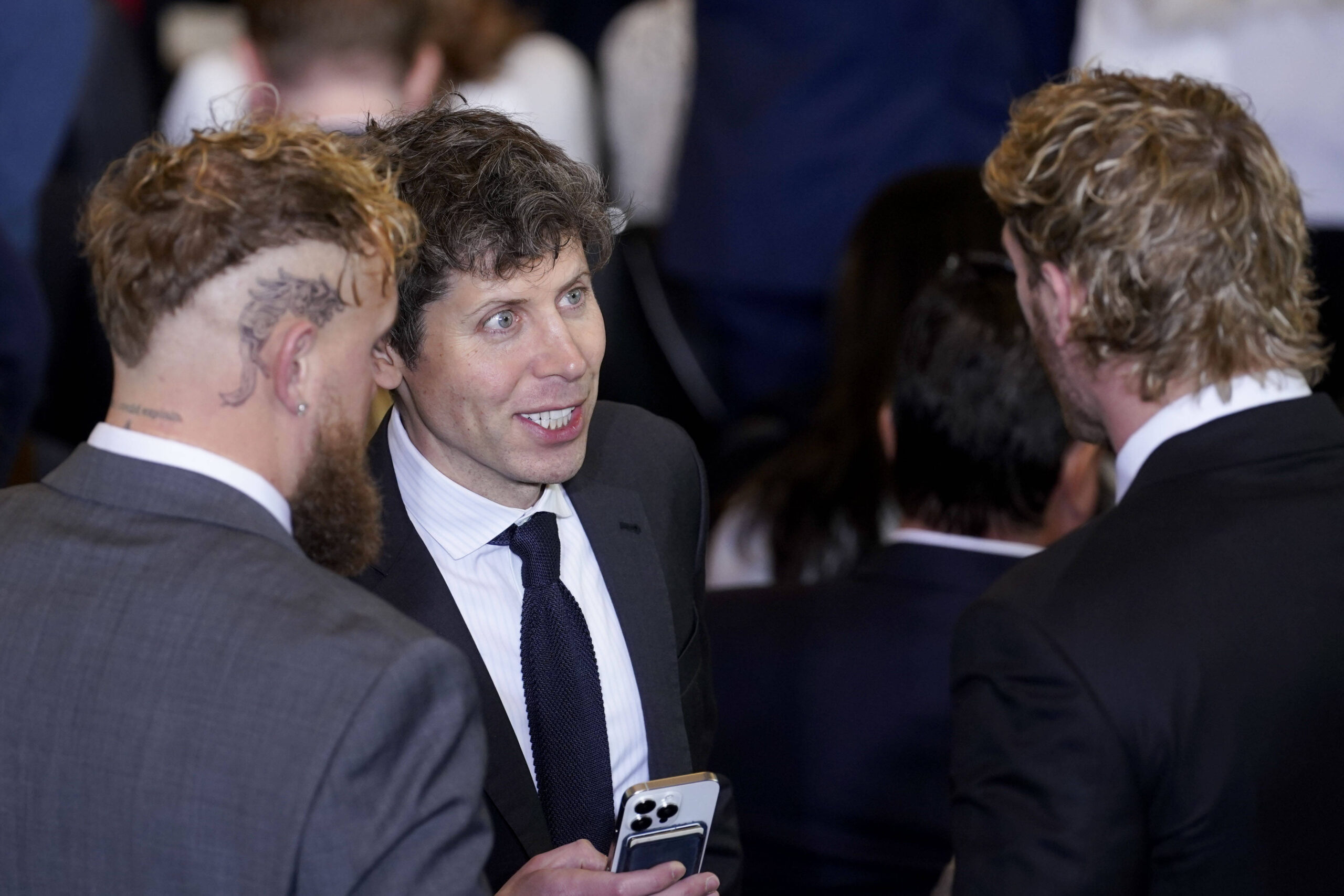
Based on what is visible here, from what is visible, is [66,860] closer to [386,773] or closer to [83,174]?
[386,773]

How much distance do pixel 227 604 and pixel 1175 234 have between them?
3.88 feet

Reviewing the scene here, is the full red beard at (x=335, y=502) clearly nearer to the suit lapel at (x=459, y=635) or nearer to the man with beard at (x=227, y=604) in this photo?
the man with beard at (x=227, y=604)

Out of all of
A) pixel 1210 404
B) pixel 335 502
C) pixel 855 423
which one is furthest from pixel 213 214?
pixel 855 423

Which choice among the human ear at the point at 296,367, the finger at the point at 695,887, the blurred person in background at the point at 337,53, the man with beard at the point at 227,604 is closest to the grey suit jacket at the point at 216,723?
the man with beard at the point at 227,604

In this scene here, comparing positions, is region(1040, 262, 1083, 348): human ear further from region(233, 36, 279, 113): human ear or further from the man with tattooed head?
region(233, 36, 279, 113): human ear

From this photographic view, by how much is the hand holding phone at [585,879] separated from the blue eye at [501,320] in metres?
0.61

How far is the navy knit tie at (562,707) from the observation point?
174cm

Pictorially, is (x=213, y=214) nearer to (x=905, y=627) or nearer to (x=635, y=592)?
(x=635, y=592)

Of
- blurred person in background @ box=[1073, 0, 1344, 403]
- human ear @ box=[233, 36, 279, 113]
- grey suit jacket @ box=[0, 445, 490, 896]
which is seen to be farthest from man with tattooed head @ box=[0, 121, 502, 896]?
blurred person in background @ box=[1073, 0, 1344, 403]

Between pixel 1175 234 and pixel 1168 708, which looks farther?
pixel 1175 234

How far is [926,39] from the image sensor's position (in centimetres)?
349

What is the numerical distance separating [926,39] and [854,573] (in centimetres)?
171

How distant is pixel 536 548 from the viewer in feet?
5.93

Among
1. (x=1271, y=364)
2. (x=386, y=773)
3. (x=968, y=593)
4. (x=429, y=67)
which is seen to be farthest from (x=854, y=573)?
(x=429, y=67)
